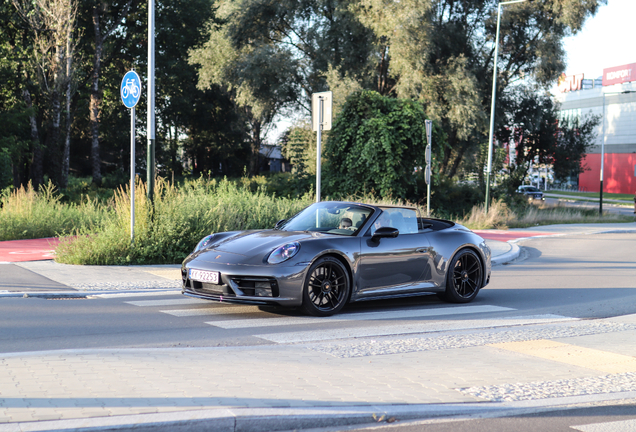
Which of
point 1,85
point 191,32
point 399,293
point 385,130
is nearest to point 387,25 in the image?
point 385,130

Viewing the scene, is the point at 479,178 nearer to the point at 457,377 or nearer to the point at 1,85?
the point at 1,85

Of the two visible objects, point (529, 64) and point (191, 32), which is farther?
point (191, 32)

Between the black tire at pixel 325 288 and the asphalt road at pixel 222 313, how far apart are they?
0.57ft

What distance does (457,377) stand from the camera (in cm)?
570

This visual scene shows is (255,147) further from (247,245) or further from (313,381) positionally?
(313,381)

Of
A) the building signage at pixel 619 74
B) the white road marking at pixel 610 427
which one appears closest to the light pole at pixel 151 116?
the white road marking at pixel 610 427

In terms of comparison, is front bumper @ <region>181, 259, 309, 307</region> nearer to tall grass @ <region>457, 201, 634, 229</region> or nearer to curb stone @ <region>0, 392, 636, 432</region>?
Answer: curb stone @ <region>0, 392, 636, 432</region>

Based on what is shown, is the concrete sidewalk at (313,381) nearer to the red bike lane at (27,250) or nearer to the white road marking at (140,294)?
the white road marking at (140,294)

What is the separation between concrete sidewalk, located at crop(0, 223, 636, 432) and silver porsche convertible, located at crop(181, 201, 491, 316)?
3.91 feet

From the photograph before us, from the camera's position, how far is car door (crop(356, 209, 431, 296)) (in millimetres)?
8922

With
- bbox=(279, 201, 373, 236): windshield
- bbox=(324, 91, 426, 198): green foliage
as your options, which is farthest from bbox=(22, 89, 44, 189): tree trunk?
bbox=(279, 201, 373, 236): windshield

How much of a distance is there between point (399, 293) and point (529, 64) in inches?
1174

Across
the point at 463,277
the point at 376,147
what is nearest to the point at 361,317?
the point at 463,277

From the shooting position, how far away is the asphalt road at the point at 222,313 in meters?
7.05
